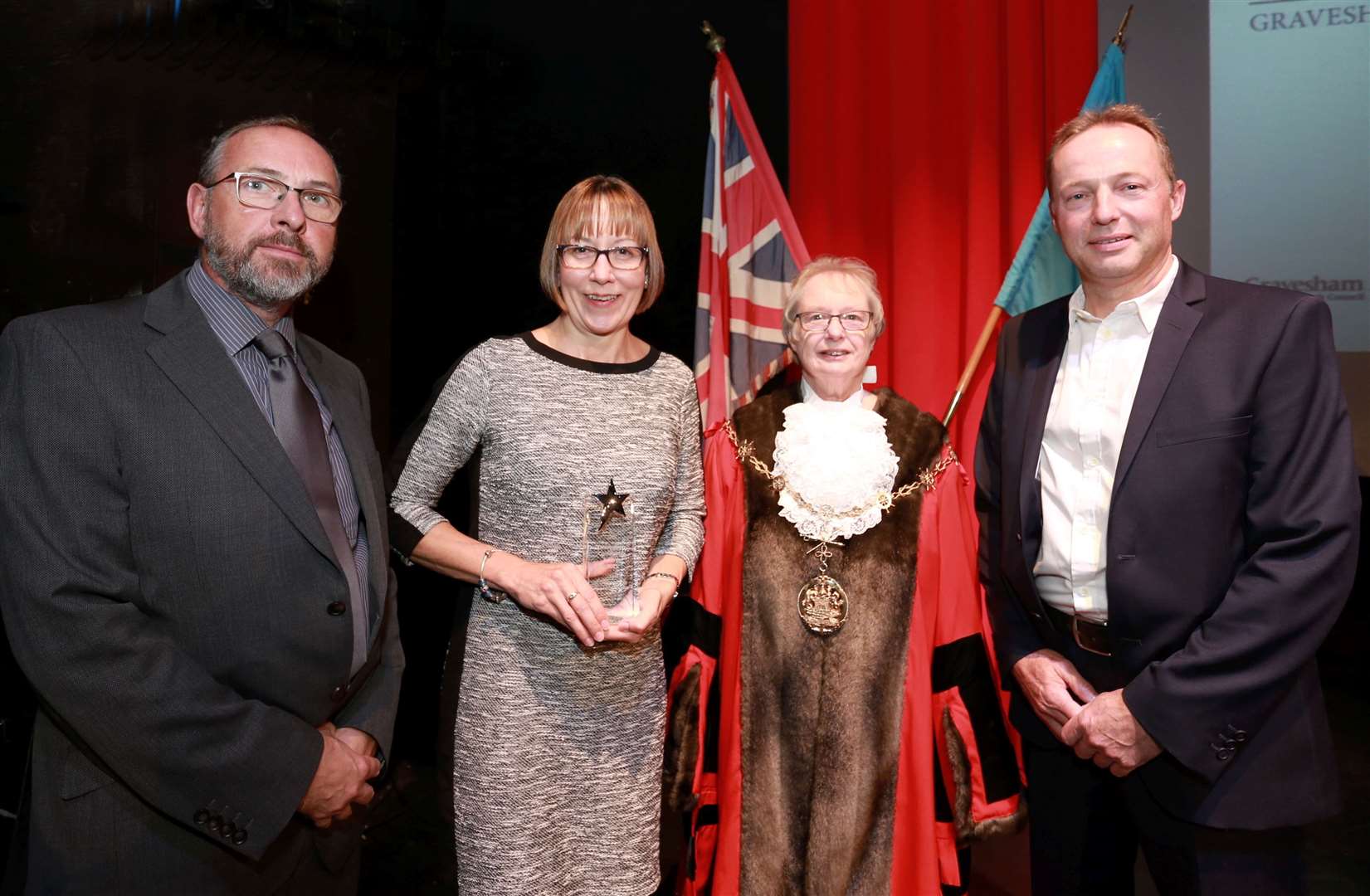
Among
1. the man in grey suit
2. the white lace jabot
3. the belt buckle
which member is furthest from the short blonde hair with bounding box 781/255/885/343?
the man in grey suit

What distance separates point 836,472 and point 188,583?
1.26 meters

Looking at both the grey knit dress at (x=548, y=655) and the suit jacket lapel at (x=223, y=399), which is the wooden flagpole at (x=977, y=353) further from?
the suit jacket lapel at (x=223, y=399)

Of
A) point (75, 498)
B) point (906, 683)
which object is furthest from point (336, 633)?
point (906, 683)

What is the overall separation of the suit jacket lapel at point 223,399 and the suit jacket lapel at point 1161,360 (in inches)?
57.0

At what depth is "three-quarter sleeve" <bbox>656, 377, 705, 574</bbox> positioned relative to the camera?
1.99 meters

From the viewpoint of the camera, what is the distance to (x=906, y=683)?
6.32 ft

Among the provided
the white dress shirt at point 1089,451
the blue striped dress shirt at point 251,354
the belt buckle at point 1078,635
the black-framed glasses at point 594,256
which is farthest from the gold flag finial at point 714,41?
the belt buckle at point 1078,635

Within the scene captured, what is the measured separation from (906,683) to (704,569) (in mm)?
519

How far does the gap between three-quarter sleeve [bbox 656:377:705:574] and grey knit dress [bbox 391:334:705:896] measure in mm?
Result: 83

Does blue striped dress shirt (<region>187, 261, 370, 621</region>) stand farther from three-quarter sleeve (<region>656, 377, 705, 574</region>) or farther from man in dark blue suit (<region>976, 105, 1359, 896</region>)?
man in dark blue suit (<region>976, 105, 1359, 896</region>)

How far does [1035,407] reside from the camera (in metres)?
1.86

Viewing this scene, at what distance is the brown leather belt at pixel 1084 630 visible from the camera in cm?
171

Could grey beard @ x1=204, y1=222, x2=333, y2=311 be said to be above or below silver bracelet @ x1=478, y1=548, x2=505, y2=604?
above

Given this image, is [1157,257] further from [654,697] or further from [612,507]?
[654,697]
